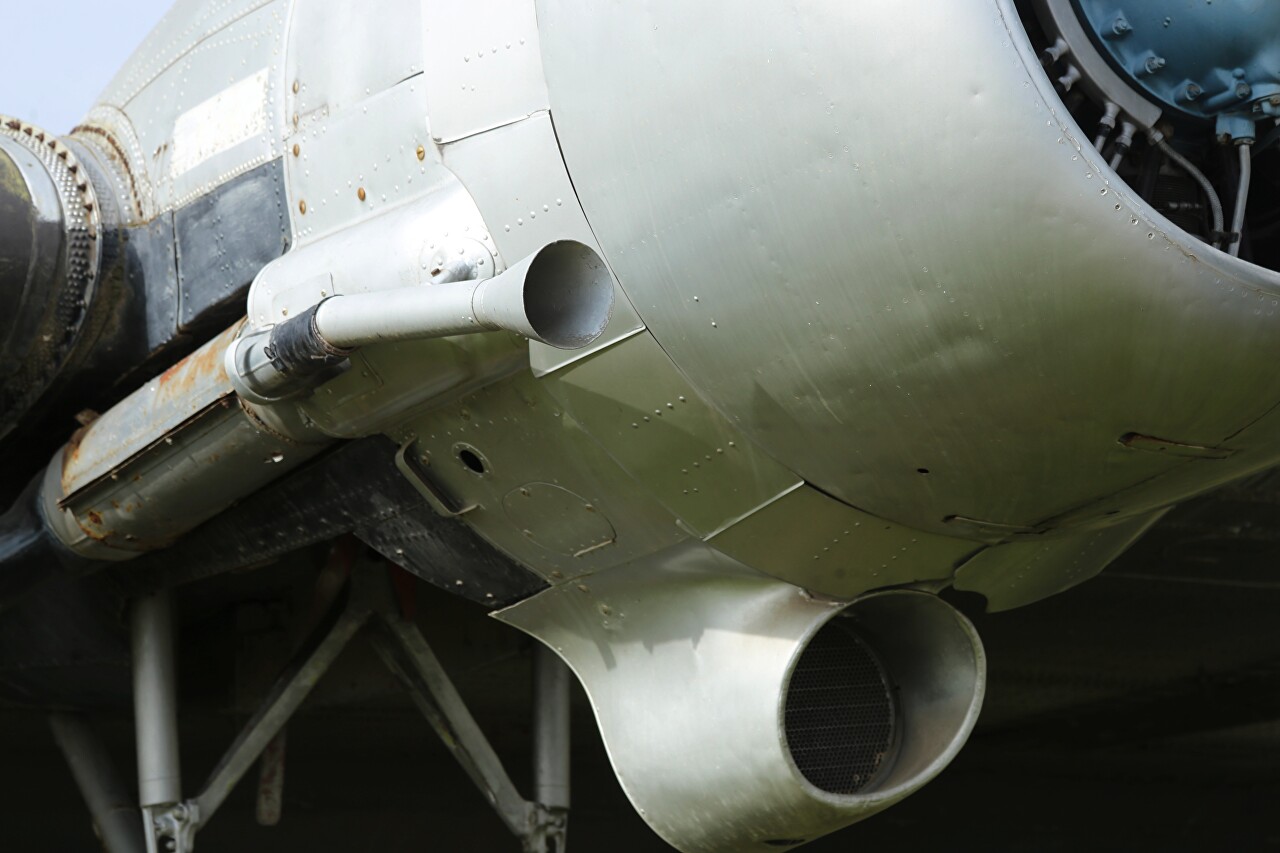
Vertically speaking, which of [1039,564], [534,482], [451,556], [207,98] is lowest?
[1039,564]

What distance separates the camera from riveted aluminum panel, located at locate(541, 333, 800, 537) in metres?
3.99

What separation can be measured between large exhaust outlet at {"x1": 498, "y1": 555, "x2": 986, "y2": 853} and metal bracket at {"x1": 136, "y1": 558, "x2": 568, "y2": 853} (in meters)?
1.17

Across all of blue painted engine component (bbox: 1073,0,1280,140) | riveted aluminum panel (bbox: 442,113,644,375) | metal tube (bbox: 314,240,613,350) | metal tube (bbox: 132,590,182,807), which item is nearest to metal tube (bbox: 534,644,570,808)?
metal tube (bbox: 132,590,182,807)

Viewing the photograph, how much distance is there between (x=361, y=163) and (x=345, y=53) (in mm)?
345

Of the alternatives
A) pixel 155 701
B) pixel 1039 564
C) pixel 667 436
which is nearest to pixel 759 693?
pixel 667 436

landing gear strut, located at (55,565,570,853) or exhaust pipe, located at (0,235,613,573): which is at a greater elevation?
exhaust pipe, located at (0,235,613,573)

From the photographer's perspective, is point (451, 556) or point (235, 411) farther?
point (451, 556)

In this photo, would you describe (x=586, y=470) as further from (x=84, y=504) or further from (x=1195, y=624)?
(x=1195, y=624)

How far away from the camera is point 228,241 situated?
489cm

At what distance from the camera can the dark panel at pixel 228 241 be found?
4.76m

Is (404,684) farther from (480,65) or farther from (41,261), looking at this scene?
(480,65)

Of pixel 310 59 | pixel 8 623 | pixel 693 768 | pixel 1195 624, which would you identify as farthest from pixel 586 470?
pixel 1195 624

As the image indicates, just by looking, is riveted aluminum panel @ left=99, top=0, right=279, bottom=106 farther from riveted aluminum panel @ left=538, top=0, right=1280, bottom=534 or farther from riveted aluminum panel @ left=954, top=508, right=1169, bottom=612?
riveted aluminum panel @ left=954, top=508, right=1169, bottom=612

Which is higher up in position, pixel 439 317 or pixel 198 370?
pixel 439 317
